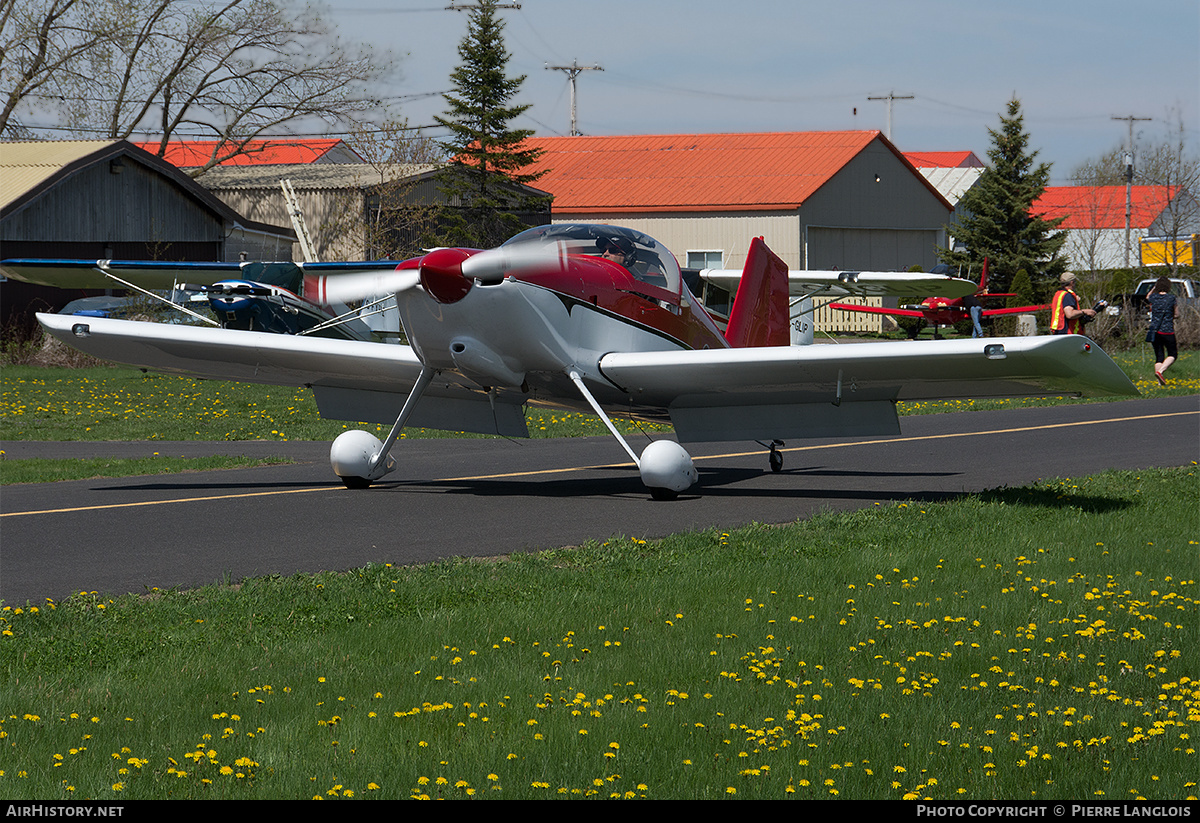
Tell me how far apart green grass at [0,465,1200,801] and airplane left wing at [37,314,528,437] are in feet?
13.5

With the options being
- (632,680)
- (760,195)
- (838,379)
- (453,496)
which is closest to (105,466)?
(453,496)

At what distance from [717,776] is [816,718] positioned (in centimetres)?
76

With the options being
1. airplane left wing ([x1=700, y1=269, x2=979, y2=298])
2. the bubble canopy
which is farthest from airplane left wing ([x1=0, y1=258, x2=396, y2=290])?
Answer: the bubble canopy

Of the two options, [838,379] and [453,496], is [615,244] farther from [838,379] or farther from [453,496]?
[453,496]

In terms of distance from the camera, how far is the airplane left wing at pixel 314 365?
11.7 meters

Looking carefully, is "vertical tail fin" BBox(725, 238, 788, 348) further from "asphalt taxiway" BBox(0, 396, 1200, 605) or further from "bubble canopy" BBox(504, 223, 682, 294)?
"bubble canopy" BBox(504, 223, 682, 294)

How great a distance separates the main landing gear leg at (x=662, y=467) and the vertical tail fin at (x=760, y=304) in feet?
8.43

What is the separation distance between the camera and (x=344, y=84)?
46.8m

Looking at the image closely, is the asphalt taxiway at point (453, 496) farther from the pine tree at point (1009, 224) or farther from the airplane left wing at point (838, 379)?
the pine tree at point (1009, 224)

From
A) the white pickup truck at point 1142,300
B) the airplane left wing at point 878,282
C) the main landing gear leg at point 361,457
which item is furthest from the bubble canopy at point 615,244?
the white pickup truck at point 1142,300

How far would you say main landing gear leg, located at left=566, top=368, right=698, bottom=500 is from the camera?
11.2 m

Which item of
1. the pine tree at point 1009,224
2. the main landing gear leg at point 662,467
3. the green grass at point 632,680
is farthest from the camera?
the pine tree at point 1009,224

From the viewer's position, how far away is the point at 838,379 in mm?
10883

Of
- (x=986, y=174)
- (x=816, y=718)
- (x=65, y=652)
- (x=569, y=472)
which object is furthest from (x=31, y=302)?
(x=986, y=174)
